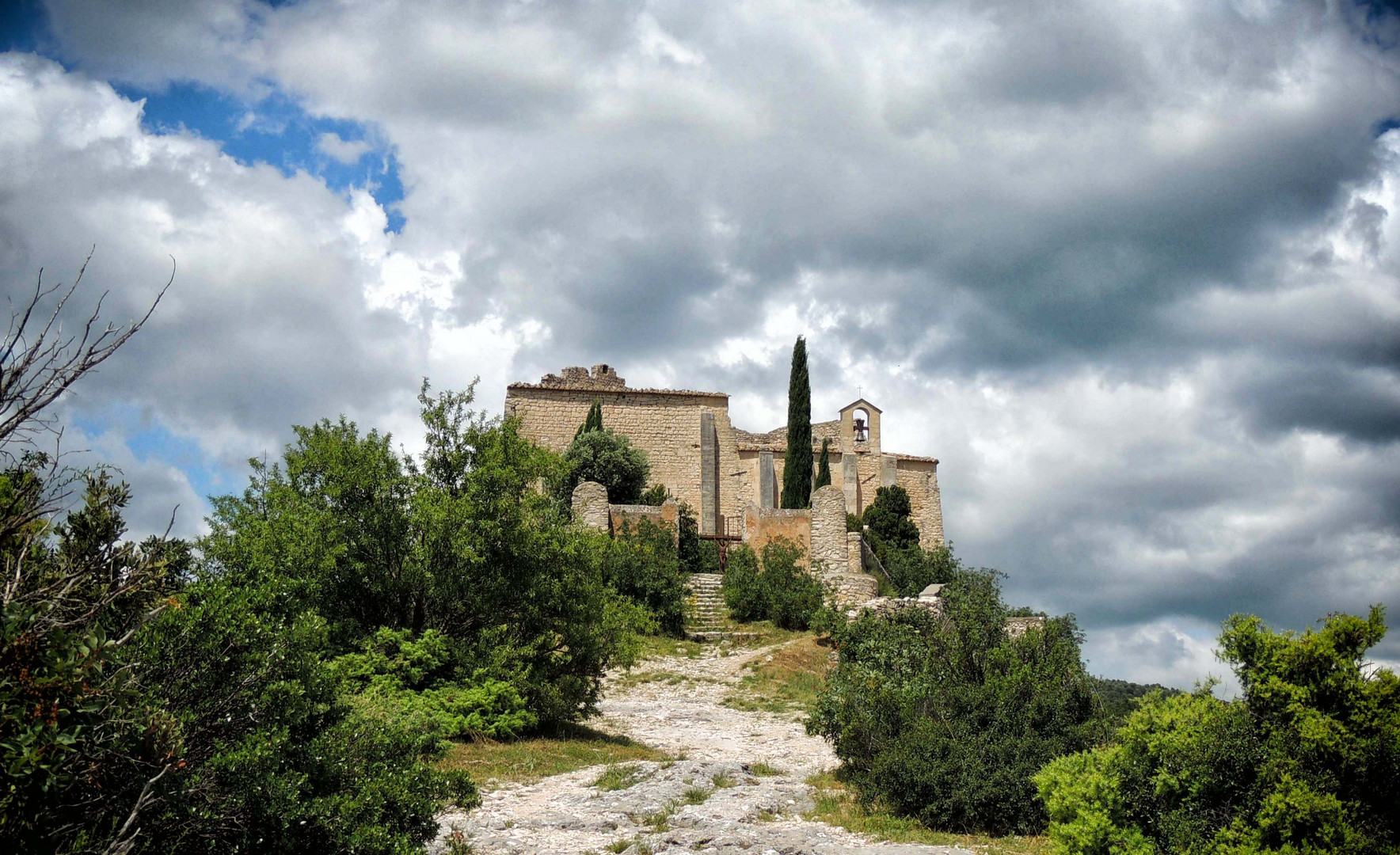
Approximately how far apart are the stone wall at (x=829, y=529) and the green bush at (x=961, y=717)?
16.3 m

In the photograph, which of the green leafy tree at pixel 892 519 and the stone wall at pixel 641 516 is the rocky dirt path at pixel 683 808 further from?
the green leafy tree at pixel 892 519

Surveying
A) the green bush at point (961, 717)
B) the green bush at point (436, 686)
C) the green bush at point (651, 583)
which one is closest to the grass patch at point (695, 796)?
the green bush at point (961, 717)

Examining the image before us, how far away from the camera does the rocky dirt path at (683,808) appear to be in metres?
8.67

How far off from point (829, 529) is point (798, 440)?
10158mm

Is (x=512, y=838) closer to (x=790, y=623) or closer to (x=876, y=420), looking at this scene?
(x=790, y=623)

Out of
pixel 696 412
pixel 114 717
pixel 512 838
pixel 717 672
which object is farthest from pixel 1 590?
pixel 696 412

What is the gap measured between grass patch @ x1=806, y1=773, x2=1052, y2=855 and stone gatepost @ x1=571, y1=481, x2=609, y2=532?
1972 cm

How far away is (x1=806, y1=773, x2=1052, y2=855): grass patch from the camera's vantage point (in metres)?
8.84

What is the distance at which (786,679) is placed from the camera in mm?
20828

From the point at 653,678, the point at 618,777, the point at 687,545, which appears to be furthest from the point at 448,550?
the point at 687,545

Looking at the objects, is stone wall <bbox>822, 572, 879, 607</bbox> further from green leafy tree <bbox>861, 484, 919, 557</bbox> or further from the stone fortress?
the stone fortress

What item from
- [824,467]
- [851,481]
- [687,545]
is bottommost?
[687,545]

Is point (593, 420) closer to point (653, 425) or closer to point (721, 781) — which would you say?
point (653, 425)

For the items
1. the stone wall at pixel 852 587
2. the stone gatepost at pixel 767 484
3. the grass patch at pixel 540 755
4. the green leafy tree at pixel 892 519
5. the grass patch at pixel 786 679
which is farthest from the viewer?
the stone gatepost at pixel 767 484
